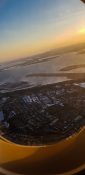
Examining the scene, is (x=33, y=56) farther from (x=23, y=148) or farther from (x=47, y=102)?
(x=23, y=148)

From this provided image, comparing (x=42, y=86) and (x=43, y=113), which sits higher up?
(x=42, y=86)

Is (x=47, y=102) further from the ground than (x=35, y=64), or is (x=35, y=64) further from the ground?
(x=35, y=64)

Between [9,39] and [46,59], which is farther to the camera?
[9,39]

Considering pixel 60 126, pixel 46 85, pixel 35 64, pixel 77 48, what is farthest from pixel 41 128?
pixel 77 48

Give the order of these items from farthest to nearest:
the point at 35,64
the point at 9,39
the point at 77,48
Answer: the point at 9,39, the point at 35,64, the point at 77,48

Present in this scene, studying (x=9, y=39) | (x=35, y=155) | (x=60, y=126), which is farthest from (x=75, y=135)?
(x=9, y=39)

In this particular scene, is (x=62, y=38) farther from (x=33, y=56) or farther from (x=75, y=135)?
(x=75, y=135)

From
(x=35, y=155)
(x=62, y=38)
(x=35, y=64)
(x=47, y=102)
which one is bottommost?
(x=35, y=155)

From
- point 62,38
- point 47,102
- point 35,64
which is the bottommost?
point 47,102

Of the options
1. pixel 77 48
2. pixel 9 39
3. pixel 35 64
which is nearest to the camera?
pixel 77 48
